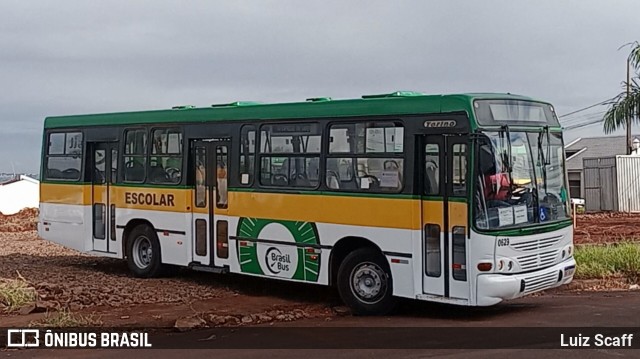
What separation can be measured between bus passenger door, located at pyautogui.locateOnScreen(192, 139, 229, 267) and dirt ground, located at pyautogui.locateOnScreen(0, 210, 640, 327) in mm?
650

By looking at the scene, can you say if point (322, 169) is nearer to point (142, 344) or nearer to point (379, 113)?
point (379, 113)

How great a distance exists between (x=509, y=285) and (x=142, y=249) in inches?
297

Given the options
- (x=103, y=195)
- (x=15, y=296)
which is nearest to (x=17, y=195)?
(x=103, y=195)

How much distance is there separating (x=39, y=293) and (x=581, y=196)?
29.9 m

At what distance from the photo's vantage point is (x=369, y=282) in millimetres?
12070

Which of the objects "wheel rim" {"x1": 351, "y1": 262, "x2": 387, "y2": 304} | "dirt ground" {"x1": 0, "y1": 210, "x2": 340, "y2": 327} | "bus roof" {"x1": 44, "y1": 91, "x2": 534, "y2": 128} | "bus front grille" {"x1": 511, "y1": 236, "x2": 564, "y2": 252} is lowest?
"dirt ground" {"x1": 0, "y1": 210, "x2": 340, "y2": 327}

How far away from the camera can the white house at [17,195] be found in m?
39.1

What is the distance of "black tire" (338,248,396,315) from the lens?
1188 cm

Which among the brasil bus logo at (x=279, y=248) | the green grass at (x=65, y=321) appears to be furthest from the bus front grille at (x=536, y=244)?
the green grass at (x=65, y=321)

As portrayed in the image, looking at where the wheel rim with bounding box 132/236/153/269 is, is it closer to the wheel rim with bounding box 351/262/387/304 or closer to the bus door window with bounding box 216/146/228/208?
the bus door window with bounding box 216/146/228/208

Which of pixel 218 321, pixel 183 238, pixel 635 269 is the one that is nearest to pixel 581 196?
pixel 635 269

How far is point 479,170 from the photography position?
35.6ft

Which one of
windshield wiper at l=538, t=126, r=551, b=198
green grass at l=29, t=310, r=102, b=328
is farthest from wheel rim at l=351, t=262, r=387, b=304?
green grass at l=29, t=310, r=102, b=328

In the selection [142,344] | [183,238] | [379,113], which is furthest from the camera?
[183,238]
